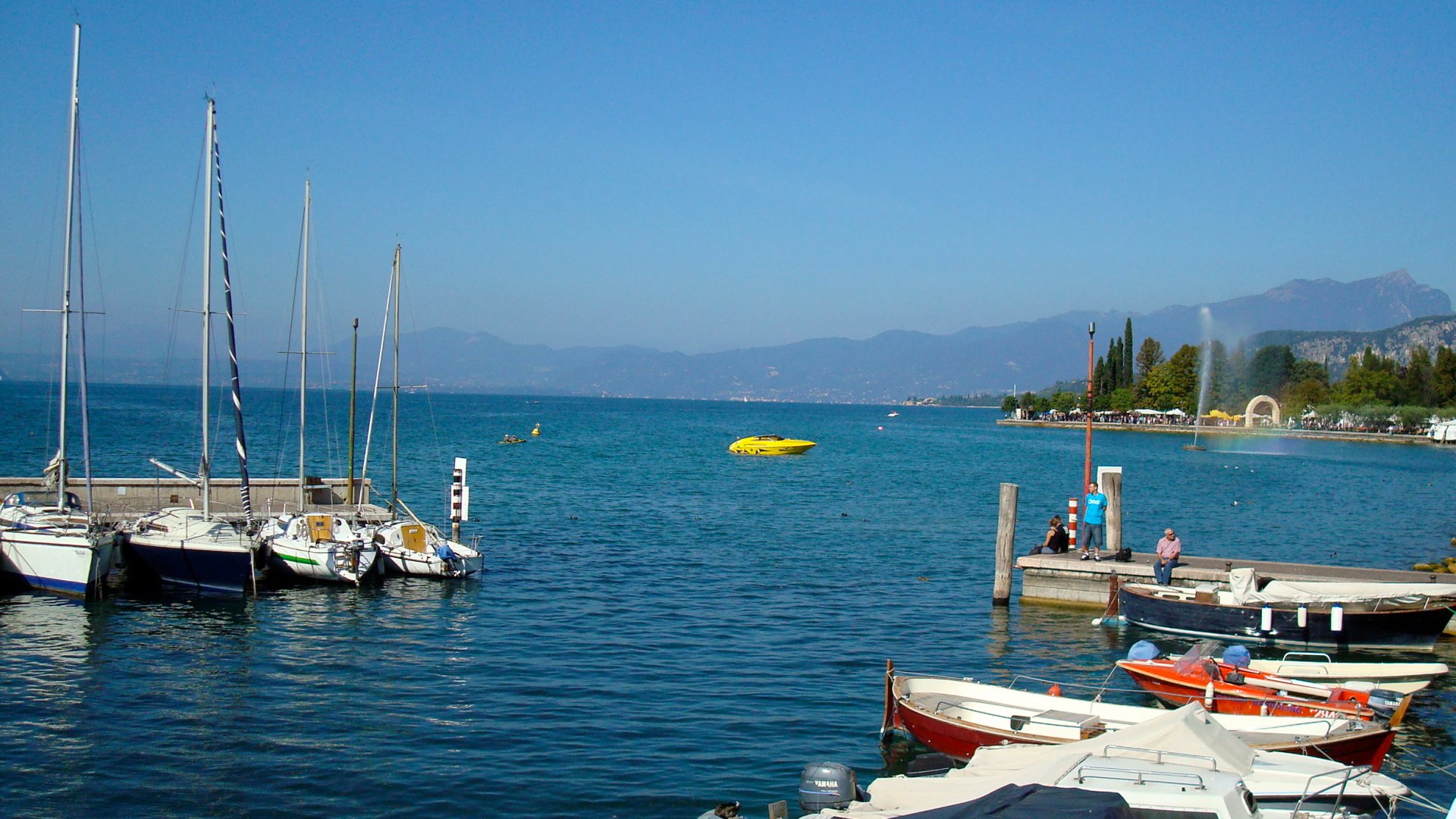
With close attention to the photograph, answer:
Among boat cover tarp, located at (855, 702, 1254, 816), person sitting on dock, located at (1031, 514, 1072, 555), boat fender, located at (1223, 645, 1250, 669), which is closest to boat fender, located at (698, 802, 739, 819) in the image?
boat cover tarp, located at (855, 702, 1254, 816)

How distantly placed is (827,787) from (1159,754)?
3.81 m

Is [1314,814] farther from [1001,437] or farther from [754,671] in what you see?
[1001,437]

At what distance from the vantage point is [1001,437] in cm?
15175

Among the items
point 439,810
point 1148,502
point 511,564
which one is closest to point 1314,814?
point 439,810

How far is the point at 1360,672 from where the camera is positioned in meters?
18.9

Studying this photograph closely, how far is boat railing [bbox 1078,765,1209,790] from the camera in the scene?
11.4 meters

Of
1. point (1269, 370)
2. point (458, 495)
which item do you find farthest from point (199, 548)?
point (1269, 370)

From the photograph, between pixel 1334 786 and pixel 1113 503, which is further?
pixel 1113 503

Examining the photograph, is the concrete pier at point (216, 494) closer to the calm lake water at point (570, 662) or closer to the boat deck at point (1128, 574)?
the calm lake water at point (570, 662)

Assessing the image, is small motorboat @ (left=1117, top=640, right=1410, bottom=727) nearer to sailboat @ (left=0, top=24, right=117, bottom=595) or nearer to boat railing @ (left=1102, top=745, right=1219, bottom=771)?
boat railing @ (left=1102, top=745, right=1219, bottom=771)

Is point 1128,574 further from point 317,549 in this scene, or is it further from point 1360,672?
point 317,549

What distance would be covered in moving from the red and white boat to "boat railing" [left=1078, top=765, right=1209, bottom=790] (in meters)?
3.32

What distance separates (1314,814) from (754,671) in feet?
35.5

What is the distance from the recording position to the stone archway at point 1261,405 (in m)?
165
